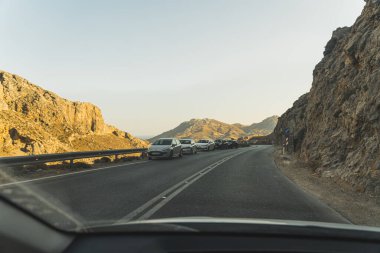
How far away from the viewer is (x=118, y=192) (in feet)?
36.8

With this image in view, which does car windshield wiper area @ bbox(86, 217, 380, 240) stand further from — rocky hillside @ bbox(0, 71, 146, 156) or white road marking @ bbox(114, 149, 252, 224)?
rocky hillside @ bbox(0, 71, 146, 156)

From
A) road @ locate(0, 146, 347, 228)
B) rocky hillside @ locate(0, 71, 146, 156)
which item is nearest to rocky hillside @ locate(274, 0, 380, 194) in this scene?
road @ locate(0, 146, 347, 228)

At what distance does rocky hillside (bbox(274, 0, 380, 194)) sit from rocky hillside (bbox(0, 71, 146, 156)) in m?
41.1

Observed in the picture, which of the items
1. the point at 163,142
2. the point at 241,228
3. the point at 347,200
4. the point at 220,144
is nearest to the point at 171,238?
the point at 241,228

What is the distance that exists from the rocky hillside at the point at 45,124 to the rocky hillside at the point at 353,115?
41.1 metres

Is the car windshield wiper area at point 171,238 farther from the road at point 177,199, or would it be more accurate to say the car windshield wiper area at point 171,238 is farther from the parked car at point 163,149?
the parked car at point 163,149

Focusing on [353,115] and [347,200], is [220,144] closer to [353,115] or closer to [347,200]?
[353,115]

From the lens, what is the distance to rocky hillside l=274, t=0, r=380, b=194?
15141 millimetres

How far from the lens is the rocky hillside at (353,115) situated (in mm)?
15141

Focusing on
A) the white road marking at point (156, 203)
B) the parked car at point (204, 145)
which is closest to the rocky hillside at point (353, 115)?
the white road marking at point (156, 203)

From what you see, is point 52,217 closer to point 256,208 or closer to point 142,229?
point 142,229

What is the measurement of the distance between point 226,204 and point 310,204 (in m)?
2.26

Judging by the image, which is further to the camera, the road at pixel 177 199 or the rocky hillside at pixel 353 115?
the rocky hillside at pixel 353 115

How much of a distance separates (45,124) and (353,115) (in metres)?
87.9
